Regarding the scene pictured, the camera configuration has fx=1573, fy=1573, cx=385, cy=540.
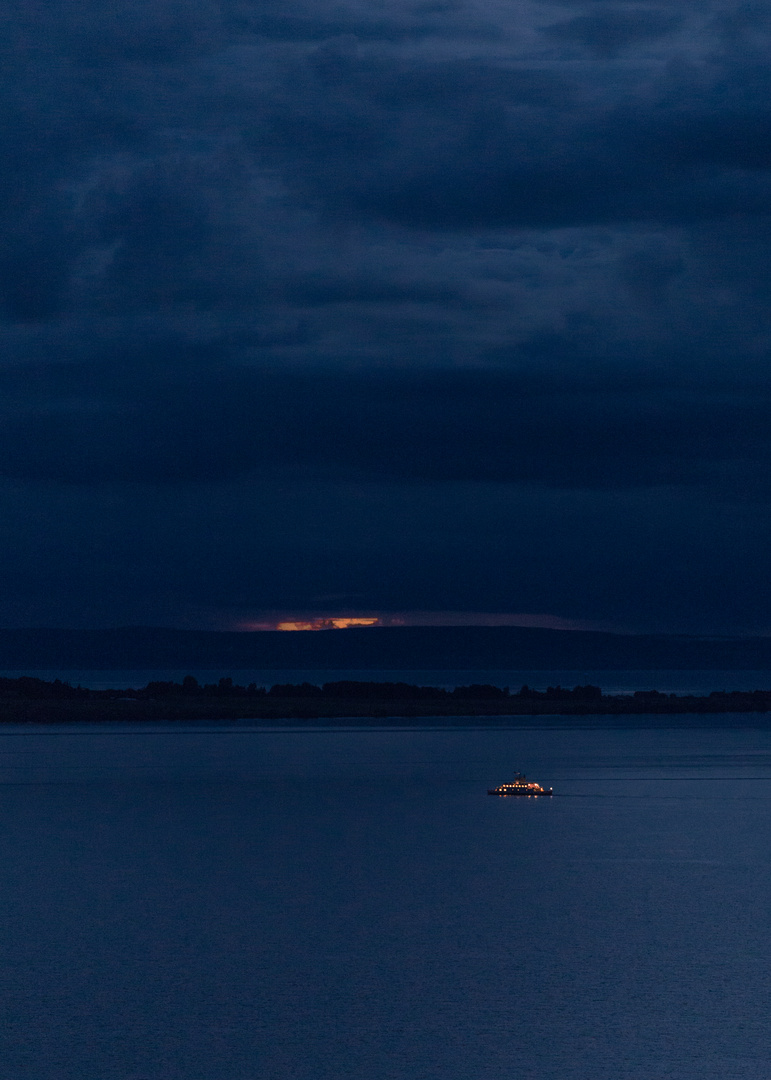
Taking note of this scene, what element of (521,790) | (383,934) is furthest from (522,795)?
(383,934)

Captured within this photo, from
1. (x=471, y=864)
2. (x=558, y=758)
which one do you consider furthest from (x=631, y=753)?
(x=471, y=864)

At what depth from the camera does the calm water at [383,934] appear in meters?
27.5

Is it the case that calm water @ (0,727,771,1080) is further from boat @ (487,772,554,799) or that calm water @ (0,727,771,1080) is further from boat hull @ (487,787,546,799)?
boat @ (487,772,554,799)

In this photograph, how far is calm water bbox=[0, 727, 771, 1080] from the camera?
27.5m

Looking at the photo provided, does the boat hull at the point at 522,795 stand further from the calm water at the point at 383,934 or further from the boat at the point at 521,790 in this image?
the calm water at the point at 383,934

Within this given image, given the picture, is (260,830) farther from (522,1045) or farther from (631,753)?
(631,753)

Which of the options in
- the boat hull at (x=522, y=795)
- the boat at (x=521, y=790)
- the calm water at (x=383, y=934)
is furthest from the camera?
the boat at (x=521, y=790)

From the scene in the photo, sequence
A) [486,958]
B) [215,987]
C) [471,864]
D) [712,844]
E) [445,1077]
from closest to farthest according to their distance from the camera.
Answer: [445,1077]
[215,987]
[486,958]
[471,864]
[712,844]

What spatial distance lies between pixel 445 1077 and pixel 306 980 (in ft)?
26.9

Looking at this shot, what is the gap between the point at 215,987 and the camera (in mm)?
32750

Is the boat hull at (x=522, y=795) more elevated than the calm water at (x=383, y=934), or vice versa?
the boat hull at (x=522, y=795)

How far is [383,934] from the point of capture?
39.2m

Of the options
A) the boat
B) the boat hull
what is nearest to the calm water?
the boat hull

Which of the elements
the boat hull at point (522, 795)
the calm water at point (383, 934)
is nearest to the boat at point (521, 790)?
the boat hull at point (522, 795)
